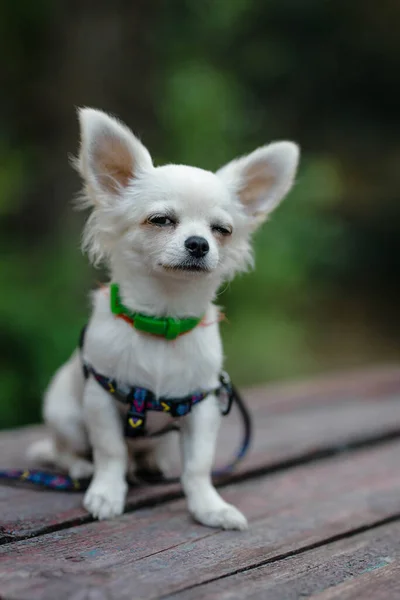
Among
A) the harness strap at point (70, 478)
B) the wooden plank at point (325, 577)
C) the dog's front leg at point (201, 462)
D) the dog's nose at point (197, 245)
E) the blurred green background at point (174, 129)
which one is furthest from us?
the blurred green background at point (174, 129)

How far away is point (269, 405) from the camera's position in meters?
3.75

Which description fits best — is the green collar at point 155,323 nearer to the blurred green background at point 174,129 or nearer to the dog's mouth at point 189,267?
the dog's mouth at point 189,267

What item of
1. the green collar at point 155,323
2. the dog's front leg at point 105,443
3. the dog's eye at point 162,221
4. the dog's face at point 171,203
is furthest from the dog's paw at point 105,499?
the dog's eye at point 162,221

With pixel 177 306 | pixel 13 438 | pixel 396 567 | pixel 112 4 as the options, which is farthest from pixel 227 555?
pixel 112 4

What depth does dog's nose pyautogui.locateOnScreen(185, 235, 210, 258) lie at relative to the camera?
6.53ft

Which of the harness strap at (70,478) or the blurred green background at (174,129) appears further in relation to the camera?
the blurred green background at (174,129)

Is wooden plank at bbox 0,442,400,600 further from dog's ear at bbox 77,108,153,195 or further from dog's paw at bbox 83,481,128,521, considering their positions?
dog's ear at bbox 77,108,153,195

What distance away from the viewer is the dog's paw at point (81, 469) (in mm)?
2354

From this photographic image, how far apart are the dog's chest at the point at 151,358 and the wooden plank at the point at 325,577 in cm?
60

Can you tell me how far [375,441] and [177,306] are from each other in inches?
56.8

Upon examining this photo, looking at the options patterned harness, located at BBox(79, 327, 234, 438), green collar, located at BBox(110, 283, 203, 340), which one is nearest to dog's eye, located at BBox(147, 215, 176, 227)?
green collar, located at BBox(110, 283, 203, 340)

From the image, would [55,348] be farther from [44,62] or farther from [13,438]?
[44,62]

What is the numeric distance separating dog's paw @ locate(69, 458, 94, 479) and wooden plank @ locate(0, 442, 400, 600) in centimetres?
26

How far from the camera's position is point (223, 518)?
2.07 meters
